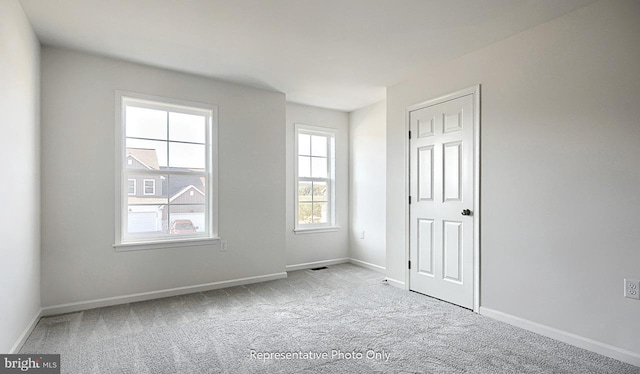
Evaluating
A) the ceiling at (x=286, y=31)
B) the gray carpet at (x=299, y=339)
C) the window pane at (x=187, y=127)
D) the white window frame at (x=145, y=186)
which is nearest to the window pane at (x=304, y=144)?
the ceiling at (x=286, y=31)

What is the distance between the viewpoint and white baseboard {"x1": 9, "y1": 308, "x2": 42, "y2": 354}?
7.65ft

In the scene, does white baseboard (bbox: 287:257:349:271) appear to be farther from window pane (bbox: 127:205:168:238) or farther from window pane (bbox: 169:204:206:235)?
window pane (bbox: 127:205:168:238)

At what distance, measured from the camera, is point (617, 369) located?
7.06ft

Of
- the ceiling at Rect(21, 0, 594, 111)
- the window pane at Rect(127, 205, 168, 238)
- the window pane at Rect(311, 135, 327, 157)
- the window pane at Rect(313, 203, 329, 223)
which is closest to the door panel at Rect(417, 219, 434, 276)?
the ceiling at Rect(21, 0, 594, 111)

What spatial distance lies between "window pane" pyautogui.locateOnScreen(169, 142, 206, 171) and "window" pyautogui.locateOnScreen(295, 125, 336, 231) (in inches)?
60.7

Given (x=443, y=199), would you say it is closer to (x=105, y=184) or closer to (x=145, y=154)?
(x=145, y=154)

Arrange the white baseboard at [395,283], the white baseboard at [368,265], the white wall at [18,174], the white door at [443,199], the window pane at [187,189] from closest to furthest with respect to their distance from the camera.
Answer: the white wall at [18,174]
the white door at [443,199]
the window pane at [187,189]
the white baseboard at [395,283]
the white baseboard at [368,265]

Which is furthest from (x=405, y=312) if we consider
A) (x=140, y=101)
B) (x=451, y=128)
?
(x=140, y=101)

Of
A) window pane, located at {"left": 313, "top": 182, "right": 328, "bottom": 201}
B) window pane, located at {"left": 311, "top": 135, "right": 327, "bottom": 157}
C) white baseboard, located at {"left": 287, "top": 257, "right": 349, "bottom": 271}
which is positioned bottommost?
white baseboard, located at {"left": 287, "top": 257, "right": 349, "bottom": 271}

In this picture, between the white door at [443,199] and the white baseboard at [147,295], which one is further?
the white door at [443,199]

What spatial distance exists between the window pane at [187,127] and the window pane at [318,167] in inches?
73.2

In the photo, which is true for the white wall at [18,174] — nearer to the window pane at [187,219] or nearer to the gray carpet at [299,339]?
the gray carpet at [299,339]

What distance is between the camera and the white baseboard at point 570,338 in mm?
2240

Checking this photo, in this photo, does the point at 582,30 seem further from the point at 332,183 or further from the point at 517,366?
the point at 332,183
